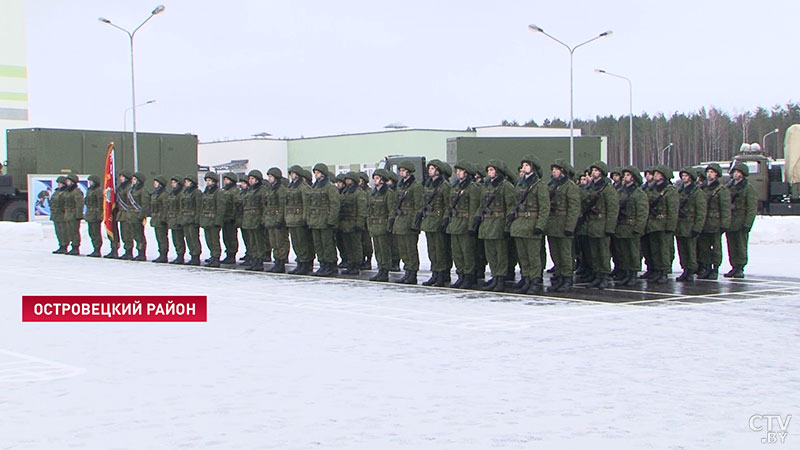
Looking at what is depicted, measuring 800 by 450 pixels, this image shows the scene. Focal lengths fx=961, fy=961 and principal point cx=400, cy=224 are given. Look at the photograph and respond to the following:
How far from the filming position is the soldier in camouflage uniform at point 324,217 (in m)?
15.5

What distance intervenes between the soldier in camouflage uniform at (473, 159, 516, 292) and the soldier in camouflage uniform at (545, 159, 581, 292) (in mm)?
568

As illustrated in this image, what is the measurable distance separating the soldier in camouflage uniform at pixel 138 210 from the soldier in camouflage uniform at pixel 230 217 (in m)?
2.21

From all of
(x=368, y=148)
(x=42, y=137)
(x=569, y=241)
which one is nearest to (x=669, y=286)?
(x=569, y=241)

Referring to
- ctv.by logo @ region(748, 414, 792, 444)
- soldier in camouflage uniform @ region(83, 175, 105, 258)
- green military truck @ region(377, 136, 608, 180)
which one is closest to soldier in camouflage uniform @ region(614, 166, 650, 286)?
ctv.by logo @ region(748, 414, 792, 444)

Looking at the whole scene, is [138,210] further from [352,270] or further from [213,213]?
[352,270]

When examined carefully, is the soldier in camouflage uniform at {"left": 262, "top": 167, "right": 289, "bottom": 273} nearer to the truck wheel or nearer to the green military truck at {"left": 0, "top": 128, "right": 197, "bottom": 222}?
the truck wheel

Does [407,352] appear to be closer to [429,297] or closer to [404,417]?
[404,417]

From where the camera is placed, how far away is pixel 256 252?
1705 cm

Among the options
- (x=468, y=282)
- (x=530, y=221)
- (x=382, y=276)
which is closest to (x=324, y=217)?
(x=382, y=276)

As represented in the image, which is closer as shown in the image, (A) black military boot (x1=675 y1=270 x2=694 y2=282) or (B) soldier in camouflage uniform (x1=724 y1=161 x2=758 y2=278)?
(A) black military boot (x1=675 y1=270 x2=694 y2=282)

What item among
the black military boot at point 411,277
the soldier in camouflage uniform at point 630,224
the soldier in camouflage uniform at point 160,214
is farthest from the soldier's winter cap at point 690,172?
the soldier in camouflage uniform at point 160,214

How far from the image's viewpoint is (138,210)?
19578mm

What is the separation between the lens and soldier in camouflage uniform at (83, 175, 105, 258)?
20766 millimetres

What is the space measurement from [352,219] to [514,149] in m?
21.4
